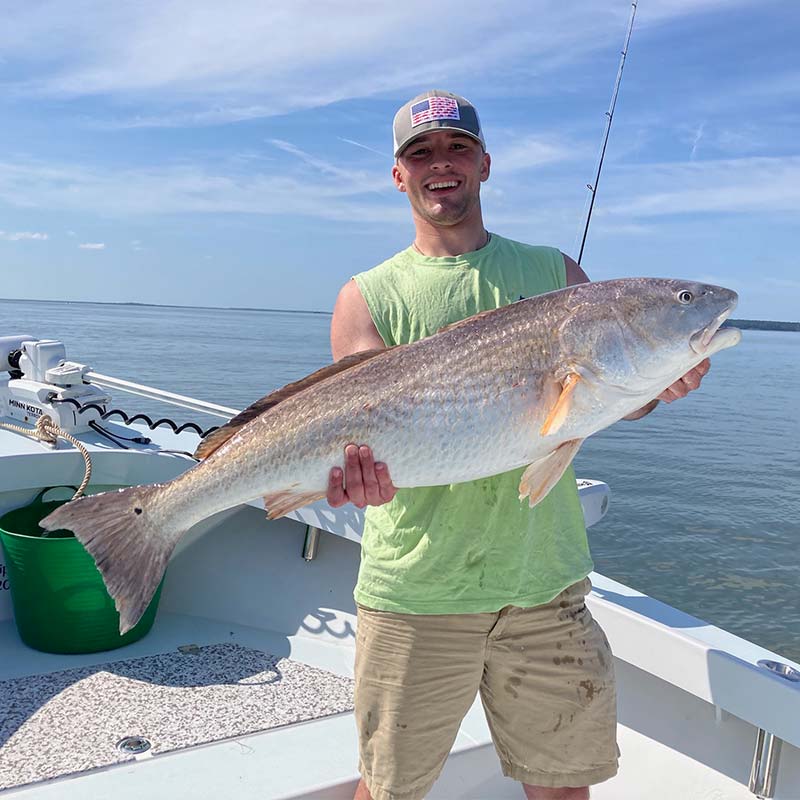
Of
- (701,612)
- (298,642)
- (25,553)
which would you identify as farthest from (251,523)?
(701,612)

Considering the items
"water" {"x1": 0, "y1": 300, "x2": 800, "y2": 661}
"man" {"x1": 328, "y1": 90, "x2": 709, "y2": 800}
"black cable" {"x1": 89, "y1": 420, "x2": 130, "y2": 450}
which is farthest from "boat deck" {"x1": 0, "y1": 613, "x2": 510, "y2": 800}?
"water" {"x1": 0, "y1": 300, "x2": 800, "y2": 661}

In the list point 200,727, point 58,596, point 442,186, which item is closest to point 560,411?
point 442,186

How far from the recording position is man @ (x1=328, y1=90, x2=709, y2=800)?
7.81 feet

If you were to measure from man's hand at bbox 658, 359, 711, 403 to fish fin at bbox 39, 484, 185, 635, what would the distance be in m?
1.56

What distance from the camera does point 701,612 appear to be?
8.67 m

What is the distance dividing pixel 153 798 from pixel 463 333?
1936 mm

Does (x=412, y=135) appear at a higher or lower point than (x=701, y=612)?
higher

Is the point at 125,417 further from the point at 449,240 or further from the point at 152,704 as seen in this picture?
the point at 449,240

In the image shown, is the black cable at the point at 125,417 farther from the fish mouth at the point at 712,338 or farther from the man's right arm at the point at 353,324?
the fish mouth at the point at 712,338

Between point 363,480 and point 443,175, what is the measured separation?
1.02 metres

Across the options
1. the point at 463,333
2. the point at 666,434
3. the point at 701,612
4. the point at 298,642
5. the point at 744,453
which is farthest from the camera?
the point at 666,434

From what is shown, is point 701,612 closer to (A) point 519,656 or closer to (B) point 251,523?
(B) point 251,523

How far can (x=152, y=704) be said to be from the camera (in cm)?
380

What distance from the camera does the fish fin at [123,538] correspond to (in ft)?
8.16
